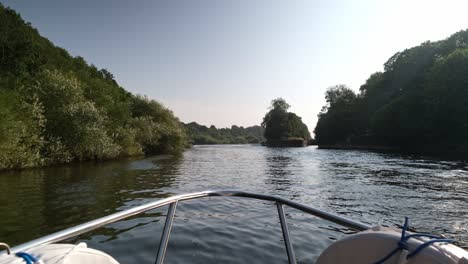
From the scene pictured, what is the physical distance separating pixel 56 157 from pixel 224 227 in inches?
809

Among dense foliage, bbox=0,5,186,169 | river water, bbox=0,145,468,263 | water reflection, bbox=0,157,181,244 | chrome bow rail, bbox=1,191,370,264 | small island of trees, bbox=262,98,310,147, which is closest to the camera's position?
chrome bow rail, bbox=1,191,370,264

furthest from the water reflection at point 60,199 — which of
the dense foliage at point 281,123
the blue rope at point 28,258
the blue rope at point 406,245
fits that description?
the dense foliage at point 281,123

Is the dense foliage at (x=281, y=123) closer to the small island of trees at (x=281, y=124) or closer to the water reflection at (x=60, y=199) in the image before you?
the small island of trees at (x=281, y=124)

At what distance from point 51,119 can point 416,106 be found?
167 ft

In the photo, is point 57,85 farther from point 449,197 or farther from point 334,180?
point 449,197

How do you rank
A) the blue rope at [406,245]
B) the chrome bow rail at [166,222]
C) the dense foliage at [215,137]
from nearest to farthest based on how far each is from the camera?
the blue rope at [406,245] → the chrome bow rail at [166,222] → the dense foliage at [215,137]

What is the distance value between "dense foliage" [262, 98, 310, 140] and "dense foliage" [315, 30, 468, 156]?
23.1m

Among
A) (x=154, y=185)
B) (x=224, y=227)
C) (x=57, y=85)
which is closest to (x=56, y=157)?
(x=57, y=85)

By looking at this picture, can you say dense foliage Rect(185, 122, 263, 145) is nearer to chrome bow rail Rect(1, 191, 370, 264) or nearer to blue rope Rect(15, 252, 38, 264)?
chrome bow rail Rect(1, 191, 370, 264)

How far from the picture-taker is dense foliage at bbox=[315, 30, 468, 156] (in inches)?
1725

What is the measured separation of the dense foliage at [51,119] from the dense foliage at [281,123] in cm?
6602

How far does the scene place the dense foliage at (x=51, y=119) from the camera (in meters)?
19.3

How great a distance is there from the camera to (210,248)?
6.16 metres

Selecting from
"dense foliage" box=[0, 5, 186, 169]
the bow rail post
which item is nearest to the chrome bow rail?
the bow rail post
